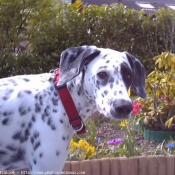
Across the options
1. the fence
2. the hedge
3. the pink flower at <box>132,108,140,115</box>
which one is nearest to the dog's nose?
the fence

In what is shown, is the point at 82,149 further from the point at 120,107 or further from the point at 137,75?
the point at 120,107

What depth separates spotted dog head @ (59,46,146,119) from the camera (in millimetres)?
1997

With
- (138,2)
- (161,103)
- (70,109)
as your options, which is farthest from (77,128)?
(138,2)

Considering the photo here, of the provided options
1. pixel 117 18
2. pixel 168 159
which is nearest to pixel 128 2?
pixel 117 18

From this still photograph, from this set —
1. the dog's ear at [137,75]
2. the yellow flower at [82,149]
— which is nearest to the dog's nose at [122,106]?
the dog's ear at [137,75]

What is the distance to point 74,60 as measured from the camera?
225 centimetres

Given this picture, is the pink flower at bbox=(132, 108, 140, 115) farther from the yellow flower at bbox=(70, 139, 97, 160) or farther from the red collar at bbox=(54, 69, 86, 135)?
the red collar at bbox=(54, 69, 86, 135)

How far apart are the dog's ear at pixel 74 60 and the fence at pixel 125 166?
1203 millimetres

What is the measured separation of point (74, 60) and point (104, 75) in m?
0.23

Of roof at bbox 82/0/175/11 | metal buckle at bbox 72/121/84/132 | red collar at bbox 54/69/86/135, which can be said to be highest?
red collar at bbox 54/69/86/135

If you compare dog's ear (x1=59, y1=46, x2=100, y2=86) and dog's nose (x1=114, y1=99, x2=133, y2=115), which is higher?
dog's ear (x1=59, y1=46, x2=100, y2=86)

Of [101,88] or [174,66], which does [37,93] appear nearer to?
[101,88]

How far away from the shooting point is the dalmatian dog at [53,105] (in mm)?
2107

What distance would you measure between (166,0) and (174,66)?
18.0m
